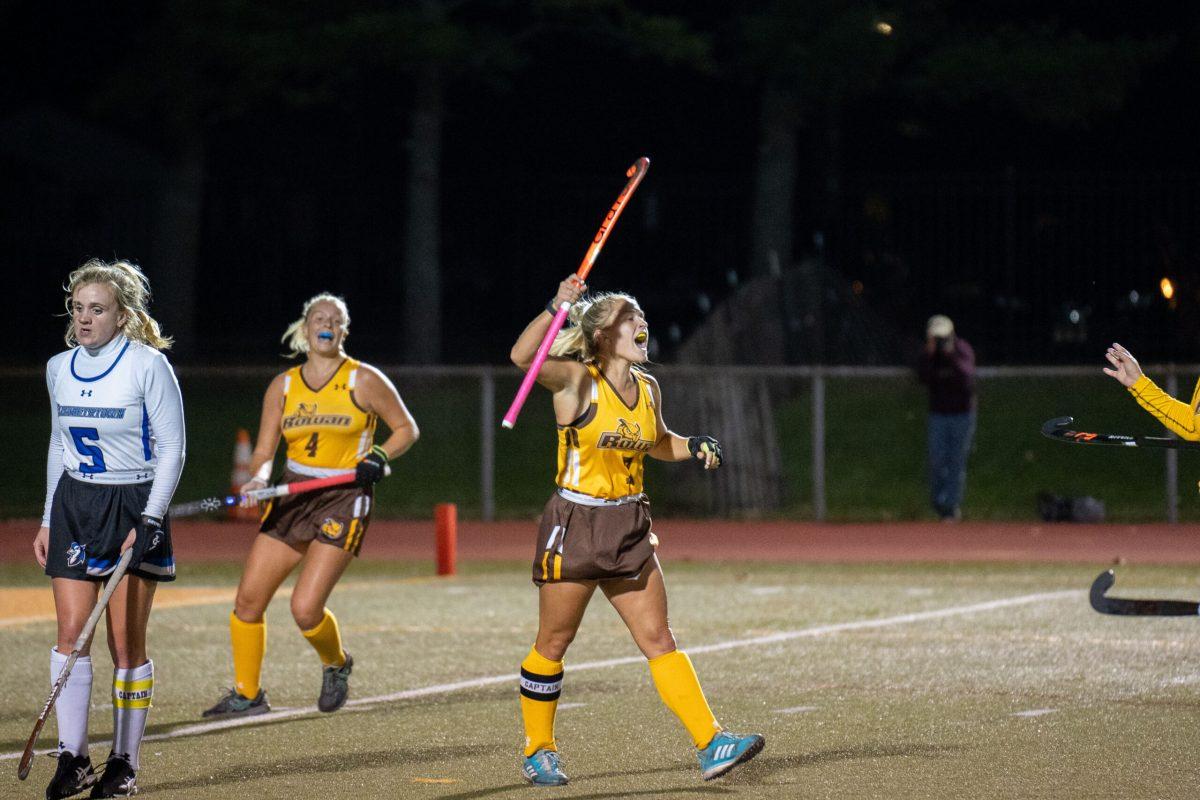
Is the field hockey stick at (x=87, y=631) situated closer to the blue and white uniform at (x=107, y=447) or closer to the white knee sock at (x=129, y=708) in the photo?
A: the blue and white uniform at (x=107, y=447)

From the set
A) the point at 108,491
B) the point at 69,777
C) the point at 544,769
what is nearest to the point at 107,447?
the point at 108,491

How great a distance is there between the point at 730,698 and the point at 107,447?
3.83 meters

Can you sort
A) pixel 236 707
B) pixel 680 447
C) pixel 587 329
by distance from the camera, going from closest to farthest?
pixel 587 329 → pixel 680 447 → pixel 236 707

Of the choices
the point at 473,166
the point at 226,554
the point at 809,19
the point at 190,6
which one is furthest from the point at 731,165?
the point at 226,554

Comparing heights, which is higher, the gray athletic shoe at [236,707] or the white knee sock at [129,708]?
the white knee sock at [129,708]

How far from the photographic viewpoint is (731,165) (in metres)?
48.4

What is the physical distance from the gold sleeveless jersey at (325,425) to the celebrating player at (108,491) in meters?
2.34

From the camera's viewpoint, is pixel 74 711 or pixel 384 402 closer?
pixel 74 711

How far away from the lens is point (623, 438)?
8.14 meters

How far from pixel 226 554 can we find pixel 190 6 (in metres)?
14.6

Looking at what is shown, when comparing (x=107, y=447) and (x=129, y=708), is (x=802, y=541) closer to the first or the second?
(x=129, y=708)

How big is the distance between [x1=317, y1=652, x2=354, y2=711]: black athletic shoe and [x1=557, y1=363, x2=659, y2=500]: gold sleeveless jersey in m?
2.39

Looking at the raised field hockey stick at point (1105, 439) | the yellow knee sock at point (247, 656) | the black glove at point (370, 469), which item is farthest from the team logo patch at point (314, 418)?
the raised field hockey stick at point (1105, 439)

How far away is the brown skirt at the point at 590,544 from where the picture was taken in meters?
8.04
